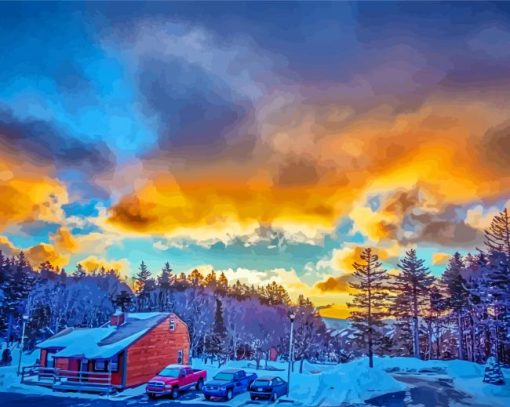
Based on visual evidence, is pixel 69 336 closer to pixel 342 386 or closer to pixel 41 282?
pixel 342 386

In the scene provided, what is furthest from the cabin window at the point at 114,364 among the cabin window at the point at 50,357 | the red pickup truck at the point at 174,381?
the cabin window at the point at 50,357

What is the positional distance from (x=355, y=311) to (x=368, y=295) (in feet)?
7.20

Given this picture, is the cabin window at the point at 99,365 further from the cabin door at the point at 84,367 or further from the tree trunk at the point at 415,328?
the tree trunk at the point at 415,328

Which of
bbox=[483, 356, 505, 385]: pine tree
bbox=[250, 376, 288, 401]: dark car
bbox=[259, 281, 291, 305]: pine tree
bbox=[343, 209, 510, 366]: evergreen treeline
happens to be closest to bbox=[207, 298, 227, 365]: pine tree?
bbox=[343, 209, 510, 366]: evergreen treeline

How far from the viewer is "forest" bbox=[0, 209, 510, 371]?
48.2 meters

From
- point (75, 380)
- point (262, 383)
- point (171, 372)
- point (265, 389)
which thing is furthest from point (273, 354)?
point (265, 389)

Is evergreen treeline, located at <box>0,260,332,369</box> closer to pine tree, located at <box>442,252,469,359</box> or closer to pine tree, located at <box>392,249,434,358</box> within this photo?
pine tree, located at <box>392,249,434,358</box>

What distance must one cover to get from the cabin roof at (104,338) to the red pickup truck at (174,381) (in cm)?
418

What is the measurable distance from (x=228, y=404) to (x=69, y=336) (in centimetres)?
1699

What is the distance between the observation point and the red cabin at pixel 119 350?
30.4 metres

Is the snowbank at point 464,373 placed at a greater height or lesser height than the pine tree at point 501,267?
lesser

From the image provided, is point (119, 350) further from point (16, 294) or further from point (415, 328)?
point (415, 328)

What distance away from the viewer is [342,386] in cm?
3019

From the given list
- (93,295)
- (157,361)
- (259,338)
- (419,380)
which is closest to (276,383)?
(157,361)
